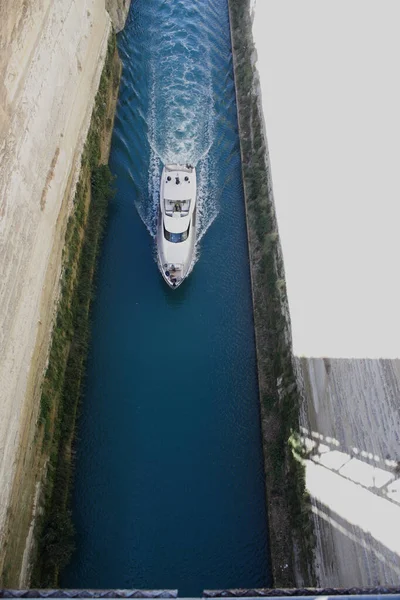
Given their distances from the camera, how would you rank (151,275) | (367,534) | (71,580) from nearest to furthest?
(367,534)
(71,580)
(151,275)

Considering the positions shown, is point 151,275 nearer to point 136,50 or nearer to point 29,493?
point 29,493

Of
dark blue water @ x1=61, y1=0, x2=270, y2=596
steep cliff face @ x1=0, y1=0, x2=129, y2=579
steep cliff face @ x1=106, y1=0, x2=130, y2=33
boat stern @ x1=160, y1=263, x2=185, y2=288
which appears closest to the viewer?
steep cliff face @ x1=0, y1=0, x2=129, y2=579

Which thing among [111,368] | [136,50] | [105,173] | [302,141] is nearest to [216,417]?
[111,368]

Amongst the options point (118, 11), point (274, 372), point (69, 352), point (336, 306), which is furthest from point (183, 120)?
point (274, 372)

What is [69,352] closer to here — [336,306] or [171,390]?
[171,390]

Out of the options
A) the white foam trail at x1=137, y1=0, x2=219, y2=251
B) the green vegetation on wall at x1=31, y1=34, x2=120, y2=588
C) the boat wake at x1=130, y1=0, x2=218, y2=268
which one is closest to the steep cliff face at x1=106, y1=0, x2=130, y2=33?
the boat wake at x1=130, y1=0, x2=218, y2=268

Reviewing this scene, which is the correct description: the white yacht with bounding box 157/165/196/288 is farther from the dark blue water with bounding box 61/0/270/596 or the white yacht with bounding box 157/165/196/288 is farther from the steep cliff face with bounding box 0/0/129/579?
the steep cliff face with bounding box 0/0/129/579

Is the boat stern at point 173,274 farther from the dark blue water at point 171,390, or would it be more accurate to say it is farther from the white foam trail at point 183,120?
the white foam trail at point 183,120
